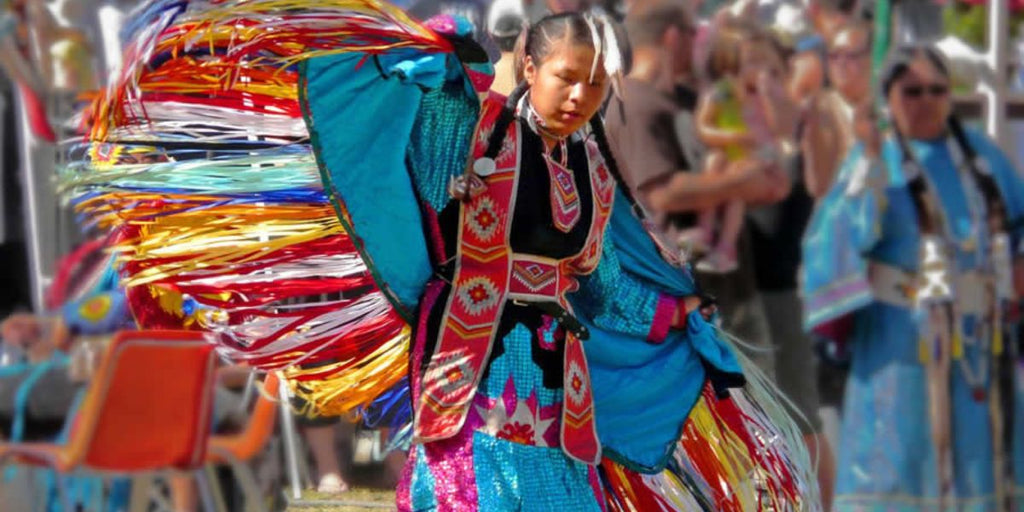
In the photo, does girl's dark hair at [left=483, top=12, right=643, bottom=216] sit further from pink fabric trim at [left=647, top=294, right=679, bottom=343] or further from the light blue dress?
the light blue dress

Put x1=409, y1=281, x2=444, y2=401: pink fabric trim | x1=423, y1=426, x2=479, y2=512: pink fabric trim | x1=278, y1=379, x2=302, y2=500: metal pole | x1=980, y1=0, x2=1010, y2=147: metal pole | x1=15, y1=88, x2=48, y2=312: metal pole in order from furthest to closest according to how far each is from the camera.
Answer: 1. x1=980, y1=0, x2=1010, y2=147: metal pole
2. x1=278, y1=379, x2=302, y2=500: metal pole
3. x1=15, y1=88, x2=48, y2=312: metal pole
4. x1=409, y1=281, x2=444, y2=401: pink fabric trim
5. x1=423, y1=426, x2=479, y2=512: pink fabric trim

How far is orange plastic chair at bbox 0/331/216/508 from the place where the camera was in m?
5.03

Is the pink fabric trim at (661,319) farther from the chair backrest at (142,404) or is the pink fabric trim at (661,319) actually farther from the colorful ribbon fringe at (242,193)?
the chair backrest at (142,404)

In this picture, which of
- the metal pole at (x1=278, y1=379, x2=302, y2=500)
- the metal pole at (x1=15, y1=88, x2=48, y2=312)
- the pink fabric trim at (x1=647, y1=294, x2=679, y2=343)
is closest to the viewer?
the pink fabric trim at (x1=647, y1=294, x2=679, y2=343)


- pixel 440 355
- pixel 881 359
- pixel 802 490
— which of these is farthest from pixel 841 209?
pixel 440 355

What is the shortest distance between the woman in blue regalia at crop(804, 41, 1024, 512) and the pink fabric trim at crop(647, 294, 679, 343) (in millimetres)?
2208

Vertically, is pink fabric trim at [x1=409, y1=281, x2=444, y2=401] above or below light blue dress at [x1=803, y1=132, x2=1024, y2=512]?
above

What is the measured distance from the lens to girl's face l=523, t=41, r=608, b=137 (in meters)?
3.47

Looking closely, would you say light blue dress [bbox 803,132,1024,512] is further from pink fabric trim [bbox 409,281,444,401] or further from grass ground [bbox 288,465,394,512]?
pink fabric trim [bbox 409,281,444,401]

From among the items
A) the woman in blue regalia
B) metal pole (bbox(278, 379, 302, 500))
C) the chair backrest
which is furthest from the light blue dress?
the chair backrest

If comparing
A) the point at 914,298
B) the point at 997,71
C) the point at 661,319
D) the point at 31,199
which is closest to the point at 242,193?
the point at 661,319

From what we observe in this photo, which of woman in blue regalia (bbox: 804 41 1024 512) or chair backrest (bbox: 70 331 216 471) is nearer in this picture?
chair backrest (bbox: 70 331 216 471)

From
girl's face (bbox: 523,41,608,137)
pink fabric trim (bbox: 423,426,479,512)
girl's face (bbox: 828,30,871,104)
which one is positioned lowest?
pink fabric trim (bbox: 423,426,479,512)

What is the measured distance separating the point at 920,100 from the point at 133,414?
9.50ft
